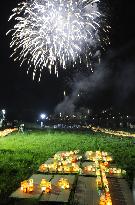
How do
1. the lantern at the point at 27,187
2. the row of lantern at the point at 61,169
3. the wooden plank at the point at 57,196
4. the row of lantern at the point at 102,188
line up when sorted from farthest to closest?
1. the row of lantern at the point at 61,169
2. the lantern at the point at 27,187
3. the wooden plank at the point at 57,196
4. the row of lantern at the point at 102,188

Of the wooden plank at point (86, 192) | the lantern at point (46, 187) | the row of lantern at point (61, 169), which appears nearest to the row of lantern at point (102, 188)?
the wooden plank at point (86, 192)

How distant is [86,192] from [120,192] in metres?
1.19

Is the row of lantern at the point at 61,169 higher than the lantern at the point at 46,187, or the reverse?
the row of lantern at the point at 61,169

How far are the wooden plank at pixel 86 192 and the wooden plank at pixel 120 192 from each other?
600mm

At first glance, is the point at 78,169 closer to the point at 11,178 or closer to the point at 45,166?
the point at 45,166

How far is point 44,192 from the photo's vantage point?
37.3 feet

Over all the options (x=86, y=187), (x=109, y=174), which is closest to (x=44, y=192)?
(x=86, y=187)

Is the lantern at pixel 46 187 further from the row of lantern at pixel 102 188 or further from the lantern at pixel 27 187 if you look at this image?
the row of lantern at pixel 102 188

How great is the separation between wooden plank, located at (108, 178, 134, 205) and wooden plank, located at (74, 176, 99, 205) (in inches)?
23.6

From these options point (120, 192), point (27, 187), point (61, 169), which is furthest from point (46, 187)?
point (61, 169)

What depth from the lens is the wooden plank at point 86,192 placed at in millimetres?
10465

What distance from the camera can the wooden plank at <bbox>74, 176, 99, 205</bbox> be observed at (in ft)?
34.3

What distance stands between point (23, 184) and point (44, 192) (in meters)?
0.76

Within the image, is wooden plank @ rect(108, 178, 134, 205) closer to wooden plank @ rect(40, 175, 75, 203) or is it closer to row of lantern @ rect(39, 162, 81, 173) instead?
wooden plank @ rect(40, 175, 75, 203)
